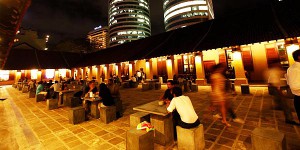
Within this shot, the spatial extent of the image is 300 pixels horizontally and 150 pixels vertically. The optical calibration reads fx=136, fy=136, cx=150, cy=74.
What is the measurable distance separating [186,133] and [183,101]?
0.65 meters

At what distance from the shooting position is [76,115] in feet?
16.2

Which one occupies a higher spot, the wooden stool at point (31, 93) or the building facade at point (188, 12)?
the building facade at point (188, 12)

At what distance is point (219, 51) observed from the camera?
13.6 metres

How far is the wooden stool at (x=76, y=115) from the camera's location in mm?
4875

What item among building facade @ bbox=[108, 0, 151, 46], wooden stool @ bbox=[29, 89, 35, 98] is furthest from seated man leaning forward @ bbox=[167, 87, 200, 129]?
building facade @ bbox=[108, 0, 151, 46]

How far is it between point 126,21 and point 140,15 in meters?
10.00

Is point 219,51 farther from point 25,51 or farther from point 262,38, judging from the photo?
point 25,51

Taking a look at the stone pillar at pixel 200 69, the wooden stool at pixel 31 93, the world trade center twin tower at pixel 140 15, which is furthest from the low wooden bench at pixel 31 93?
the world trade center twin tower at pixel 140 15

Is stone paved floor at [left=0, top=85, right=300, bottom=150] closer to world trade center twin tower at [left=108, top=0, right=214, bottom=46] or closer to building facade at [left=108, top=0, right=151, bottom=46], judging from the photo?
world trade center twin tower at [left=108, top=0, right=214, bottom=46]

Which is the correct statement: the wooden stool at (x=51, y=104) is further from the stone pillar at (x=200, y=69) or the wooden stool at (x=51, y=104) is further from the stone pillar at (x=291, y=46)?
the stone pillar at (x=291, y=46)

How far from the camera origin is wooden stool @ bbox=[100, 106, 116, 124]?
483 centimetres

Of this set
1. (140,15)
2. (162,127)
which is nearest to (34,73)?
(162,127)

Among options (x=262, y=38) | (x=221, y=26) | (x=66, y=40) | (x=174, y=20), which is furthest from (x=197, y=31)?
(x=174, y=20)

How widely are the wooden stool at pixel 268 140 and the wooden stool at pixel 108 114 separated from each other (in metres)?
4.15
